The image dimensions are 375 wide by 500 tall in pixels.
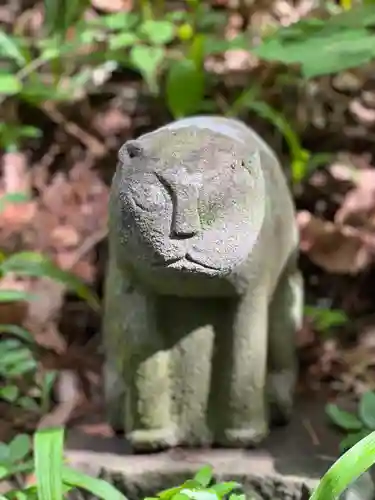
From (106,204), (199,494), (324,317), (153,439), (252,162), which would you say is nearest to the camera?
(199,494)

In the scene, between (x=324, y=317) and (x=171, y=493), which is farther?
(x=324, y=317)

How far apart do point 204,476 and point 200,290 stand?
20cm

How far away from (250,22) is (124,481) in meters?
0.88

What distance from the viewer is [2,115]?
1.46 metres

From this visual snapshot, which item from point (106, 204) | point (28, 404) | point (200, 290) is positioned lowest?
point (28, 404)

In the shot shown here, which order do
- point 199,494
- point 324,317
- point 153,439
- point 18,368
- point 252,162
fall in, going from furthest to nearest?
point 324,317, point 18,368, point 153,439, point 252,162, point 199,494

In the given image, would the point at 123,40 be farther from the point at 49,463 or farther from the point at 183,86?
the point at 49,463

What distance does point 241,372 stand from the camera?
37.8 inches

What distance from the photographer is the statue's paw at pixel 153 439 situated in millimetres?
978

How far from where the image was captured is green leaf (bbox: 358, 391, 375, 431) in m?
0.99

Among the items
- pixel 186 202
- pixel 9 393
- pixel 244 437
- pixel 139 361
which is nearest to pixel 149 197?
pixel 186 202

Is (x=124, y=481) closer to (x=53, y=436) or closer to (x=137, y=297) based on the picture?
(x=53, y=436)

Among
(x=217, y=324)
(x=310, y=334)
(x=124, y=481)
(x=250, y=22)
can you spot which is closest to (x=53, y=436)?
(x=124, y=481)

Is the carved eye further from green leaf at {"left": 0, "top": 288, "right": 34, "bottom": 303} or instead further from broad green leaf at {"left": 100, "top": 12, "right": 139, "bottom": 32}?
A: broad green leaf at {"left": 100, "top": 12, "right": 139, "bottom": 32}
